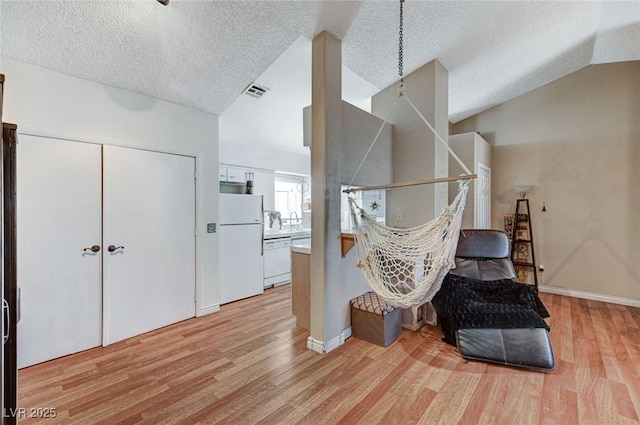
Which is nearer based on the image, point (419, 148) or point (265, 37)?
point (265, 37)

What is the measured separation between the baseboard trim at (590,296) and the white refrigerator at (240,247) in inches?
171

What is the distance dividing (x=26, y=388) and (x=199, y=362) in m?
1.11

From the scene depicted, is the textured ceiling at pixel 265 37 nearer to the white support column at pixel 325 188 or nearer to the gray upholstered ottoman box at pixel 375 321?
the white support column at pixel 325 188

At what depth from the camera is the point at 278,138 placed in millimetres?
4586

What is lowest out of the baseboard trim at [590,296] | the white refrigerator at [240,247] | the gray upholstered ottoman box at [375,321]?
the baseboard trim at [590,296]

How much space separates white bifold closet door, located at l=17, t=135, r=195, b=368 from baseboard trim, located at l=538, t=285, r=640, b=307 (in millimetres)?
5052

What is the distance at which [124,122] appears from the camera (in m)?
2.68

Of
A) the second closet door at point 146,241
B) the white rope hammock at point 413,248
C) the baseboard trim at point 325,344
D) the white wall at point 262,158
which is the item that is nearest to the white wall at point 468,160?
the white rope hammock at point 413,248

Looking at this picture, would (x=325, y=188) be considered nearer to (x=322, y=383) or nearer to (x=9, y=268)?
(x=322, y=383)

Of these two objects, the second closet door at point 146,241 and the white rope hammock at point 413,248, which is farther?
the second closet door at point 146,241

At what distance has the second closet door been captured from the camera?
2623 mm

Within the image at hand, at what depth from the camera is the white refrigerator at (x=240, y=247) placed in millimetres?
3604

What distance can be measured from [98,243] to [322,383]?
2.30 m

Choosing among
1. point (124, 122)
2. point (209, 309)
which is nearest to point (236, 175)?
point (124, 122)
